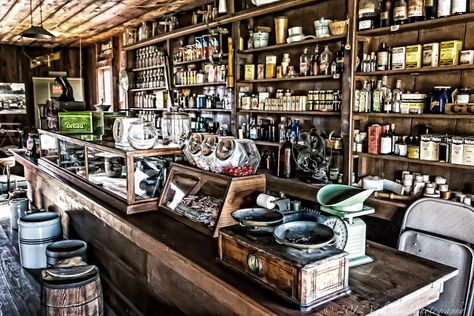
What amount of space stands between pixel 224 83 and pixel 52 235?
7.68 ft

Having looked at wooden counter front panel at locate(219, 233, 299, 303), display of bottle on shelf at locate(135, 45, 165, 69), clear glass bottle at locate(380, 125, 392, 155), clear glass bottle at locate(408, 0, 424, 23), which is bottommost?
wooden counter front panel at locate(219, 233, 299, 303)

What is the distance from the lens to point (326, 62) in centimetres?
352

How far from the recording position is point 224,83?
4.66 m

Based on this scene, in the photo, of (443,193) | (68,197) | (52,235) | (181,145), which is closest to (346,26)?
(443,193)

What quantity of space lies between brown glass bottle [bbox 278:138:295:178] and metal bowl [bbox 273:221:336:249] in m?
2.24

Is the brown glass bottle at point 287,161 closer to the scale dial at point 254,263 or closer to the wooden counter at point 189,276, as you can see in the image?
the wooden counter at point 189,276

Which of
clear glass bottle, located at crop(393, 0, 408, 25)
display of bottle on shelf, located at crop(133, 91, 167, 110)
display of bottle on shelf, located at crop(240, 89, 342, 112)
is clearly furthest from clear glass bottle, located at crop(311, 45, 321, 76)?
display of bottle on shelf, located at crop(133, 91, 167, 110)

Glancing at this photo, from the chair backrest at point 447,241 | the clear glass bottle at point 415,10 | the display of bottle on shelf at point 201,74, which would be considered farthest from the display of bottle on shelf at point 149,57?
the chair backrest at point 447,241

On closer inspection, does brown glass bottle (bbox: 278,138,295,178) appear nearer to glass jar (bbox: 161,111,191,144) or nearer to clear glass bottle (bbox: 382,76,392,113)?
clear glass bottle (bbox: 382,76,392,113)

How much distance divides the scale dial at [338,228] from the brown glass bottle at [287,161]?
2.16m

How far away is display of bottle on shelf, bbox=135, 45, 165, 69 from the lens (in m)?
5.93

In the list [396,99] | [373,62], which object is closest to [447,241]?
[396,99]

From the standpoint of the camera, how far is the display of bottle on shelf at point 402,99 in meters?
2.77

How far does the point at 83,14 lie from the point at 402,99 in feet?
15.6
